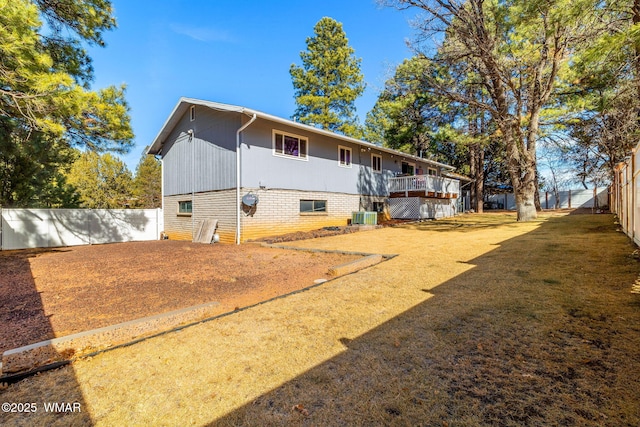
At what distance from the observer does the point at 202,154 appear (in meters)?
13.0

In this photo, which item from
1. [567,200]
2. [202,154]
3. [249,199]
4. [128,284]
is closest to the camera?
[128,284]

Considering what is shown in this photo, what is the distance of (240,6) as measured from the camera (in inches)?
555

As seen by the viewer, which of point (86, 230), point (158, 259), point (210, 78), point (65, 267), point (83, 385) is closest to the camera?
point (83, 385)

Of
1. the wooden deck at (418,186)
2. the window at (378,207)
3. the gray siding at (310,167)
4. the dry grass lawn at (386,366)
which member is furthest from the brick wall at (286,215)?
the dry grass lawn at (386,366)

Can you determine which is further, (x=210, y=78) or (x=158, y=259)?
(x=210, y=78)

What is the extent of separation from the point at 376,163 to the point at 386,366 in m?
16.2

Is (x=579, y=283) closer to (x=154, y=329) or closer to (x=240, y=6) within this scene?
(x=154, y=329)

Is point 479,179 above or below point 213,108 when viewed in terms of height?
below

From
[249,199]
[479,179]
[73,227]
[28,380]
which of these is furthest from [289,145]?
[479,179]

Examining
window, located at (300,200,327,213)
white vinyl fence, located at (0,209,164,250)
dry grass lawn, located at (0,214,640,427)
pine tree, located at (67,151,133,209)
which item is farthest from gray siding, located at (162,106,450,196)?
pine tree, located at (67,151,133,209)

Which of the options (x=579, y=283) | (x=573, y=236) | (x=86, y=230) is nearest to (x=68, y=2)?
(x=86, y=230)

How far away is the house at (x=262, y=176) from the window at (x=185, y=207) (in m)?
0.05

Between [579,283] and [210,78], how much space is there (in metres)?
20.0

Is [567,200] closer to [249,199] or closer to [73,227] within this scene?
[249,199]
